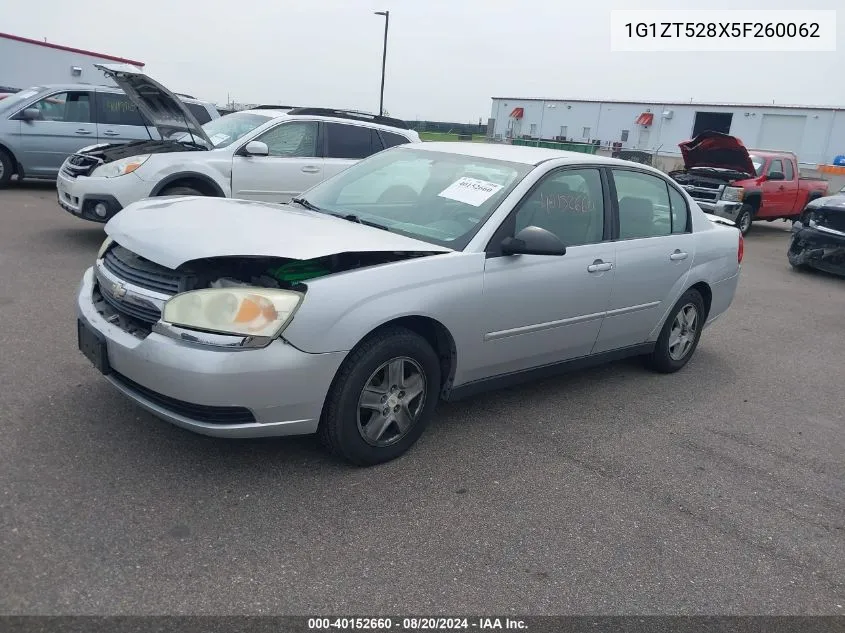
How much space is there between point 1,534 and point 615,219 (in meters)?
3.82

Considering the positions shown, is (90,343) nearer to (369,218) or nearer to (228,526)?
(228,526)

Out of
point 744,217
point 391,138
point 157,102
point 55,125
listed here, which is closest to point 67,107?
point 55,125

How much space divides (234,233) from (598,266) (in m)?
2.28

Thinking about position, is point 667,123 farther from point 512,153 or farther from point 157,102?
point 512,153

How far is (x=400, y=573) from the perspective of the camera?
2836mm

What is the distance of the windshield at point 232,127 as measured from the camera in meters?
8.66

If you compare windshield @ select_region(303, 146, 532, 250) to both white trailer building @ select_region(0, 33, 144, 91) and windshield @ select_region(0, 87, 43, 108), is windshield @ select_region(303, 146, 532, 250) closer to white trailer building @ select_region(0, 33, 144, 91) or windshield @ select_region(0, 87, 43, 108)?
windshield @ select_region(0, 87, 43, 108)

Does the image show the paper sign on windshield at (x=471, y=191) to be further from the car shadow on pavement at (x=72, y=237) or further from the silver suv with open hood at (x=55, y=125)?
the silver suv with open hood at (x=55, y=125)

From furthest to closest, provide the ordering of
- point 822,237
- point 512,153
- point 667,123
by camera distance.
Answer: point 667,123 < point 822,237 < point 512,153

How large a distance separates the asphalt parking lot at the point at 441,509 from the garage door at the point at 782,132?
1615 inches

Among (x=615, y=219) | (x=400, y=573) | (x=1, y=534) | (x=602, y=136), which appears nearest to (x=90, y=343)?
(x=1, y=534)

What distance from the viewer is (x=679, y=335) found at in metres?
5.65

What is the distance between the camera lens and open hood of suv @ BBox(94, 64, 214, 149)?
25.1 ft

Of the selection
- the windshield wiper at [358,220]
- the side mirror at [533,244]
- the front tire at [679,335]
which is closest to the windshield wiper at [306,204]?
the windshield wiper at [358,220]
